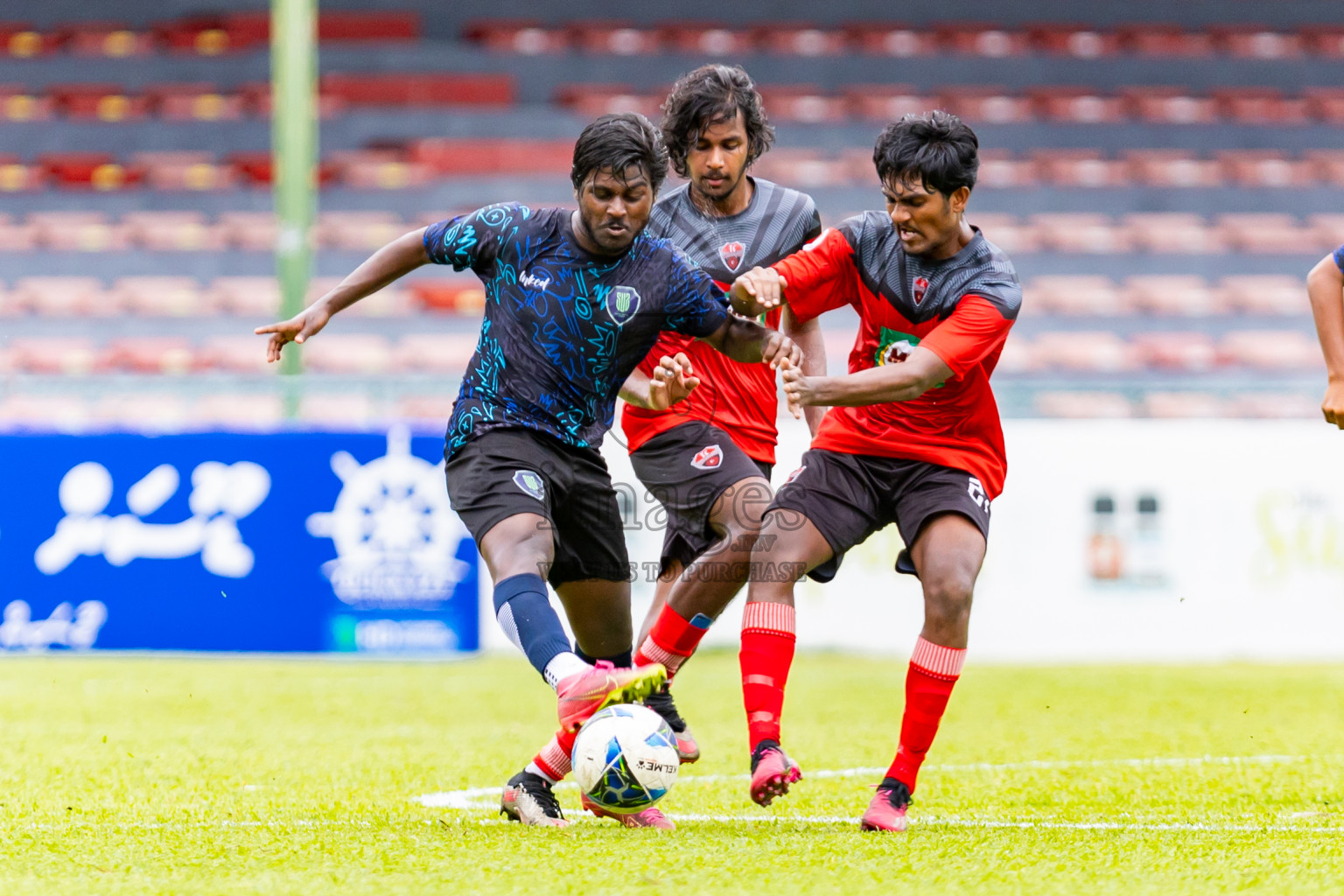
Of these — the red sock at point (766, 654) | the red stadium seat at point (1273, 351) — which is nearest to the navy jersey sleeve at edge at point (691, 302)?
the red sock at point (766, 654)

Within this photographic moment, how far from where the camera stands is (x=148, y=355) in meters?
14.3

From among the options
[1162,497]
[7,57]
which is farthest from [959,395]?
[7,57]

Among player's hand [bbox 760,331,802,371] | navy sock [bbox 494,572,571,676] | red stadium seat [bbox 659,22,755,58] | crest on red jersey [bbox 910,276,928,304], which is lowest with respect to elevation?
navy sock [bbox 494,572,571,676]

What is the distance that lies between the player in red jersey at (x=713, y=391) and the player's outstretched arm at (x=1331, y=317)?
1394mm

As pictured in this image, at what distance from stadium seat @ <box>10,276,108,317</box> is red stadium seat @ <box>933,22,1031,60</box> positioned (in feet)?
29.7

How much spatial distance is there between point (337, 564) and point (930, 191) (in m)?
5.80

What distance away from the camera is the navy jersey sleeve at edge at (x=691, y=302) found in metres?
4.00

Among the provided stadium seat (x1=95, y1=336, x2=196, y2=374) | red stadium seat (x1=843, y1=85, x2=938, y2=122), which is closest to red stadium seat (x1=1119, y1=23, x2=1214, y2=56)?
red stadium seat (x1=843, y1=85, x2=938, y2=122)

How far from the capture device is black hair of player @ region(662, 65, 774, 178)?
4578 millimetres

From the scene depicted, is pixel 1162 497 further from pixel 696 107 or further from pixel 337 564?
pixel 696 107

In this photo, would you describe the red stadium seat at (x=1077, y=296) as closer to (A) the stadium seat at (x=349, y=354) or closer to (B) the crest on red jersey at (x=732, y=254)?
(A) the stadium seat at (x=349, y=354)

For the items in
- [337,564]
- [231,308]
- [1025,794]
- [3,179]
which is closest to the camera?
[1025,794]

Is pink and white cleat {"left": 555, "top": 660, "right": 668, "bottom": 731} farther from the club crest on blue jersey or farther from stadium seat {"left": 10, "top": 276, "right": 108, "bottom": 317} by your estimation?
stadium seat {"left": 10, "top": 276, "right": 108, "bottom": 317}

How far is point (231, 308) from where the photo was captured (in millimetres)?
14945
